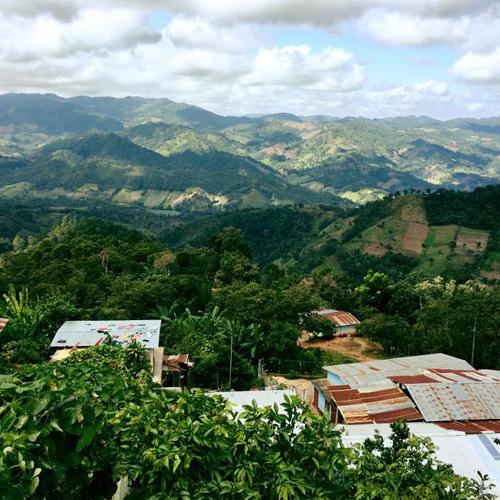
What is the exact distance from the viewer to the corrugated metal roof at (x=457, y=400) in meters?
14.3

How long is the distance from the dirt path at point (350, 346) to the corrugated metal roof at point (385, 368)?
840cm

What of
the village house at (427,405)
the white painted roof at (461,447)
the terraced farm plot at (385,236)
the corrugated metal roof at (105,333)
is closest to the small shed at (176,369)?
the corrugated metal roof at (105,333)

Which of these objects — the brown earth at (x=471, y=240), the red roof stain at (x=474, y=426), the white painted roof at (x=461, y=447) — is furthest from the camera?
the brown earth at (x=471, y=240)

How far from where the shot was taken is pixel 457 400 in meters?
14.8

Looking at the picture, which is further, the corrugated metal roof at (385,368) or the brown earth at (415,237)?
the brown earth at (415,237)

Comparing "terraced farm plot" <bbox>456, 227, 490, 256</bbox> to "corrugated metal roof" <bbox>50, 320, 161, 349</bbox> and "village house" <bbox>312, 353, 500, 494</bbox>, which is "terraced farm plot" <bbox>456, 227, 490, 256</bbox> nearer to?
"village house" <bbox>312, 353, 500, 494</bbox>

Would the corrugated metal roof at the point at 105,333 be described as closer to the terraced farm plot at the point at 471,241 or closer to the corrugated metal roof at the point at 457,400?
the corrugated metal roof at the point at 457,400

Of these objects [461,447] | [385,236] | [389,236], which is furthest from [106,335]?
[389,236]

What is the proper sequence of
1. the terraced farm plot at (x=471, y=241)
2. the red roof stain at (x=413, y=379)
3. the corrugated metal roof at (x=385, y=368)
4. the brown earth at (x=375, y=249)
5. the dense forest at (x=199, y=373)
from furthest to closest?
the brown earth at (x=375, y=249) < the terraced farm plot at (x=471, y=241) < the corrugated metal roof at (x=385, y=368) < the red roof stain at (x=413, y=379) < the dense forest at (x=199, y=373)

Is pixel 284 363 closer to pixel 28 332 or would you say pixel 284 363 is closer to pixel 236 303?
pixel 236 303

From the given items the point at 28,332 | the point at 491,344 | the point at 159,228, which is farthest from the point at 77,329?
the point at 159,228

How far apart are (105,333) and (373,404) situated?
11646 millimetres

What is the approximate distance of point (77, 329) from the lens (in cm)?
2212

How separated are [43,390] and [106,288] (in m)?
31.9
